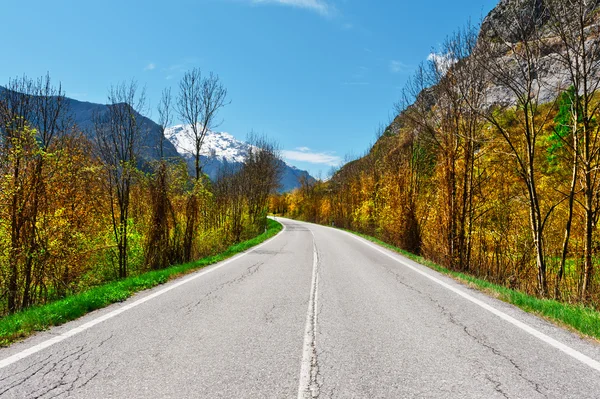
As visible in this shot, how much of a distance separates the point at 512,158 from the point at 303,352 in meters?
12.7

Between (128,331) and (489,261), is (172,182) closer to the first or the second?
(128,331)

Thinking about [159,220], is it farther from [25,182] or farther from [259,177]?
[259,177]

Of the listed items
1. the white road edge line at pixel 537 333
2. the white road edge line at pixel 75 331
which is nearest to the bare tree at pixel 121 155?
the white road edge line at pixel 75 331

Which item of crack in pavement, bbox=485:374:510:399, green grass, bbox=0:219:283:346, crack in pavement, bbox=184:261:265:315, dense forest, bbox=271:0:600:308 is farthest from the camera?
dense forest, bbox=271:0:600:308

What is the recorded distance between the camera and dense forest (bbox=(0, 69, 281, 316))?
747 centimetres

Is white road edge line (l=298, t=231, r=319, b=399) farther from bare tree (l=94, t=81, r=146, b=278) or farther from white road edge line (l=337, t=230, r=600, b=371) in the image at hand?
bare tree (l=94, t=81, r=146, b=278)

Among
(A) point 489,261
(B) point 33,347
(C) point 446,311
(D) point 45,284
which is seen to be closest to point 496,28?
(C) point 446,311

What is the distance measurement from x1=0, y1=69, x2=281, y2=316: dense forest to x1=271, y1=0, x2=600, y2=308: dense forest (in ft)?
32.6

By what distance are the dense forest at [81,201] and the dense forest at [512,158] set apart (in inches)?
392

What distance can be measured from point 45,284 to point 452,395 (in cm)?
971

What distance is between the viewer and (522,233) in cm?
1134

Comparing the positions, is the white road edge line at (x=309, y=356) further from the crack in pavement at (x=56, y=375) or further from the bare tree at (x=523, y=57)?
the bare tree at (x=523, y=57)

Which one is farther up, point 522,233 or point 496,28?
point 496,28

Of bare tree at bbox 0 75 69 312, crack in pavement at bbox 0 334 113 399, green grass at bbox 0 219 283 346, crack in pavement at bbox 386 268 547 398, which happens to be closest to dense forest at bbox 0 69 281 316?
bare tree at bbox 0 75 69 312
